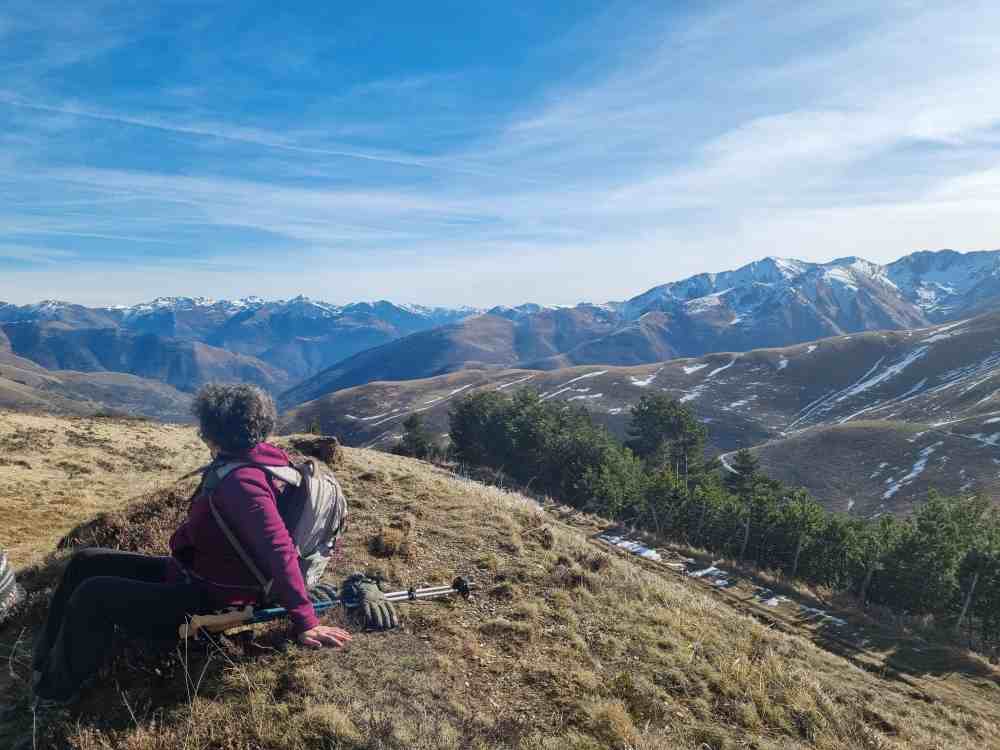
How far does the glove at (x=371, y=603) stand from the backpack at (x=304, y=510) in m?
0.96

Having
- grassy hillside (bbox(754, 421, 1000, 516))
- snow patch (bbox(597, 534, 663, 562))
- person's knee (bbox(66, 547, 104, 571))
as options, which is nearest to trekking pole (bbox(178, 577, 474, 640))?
person's knee (bbox(66, 547, 104, 571))

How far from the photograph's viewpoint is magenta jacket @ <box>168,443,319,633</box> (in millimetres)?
5164

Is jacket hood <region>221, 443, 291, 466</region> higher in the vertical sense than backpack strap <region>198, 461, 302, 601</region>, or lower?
higher

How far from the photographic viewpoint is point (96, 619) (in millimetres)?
5266

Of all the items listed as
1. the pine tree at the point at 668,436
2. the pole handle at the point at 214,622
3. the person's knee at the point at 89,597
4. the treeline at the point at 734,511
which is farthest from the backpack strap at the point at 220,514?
the pine tree at the point at 668,436

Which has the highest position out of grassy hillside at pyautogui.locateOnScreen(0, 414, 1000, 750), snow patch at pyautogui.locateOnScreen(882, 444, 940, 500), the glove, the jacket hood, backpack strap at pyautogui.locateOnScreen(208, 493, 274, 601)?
the jacket hood

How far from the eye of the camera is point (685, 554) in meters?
30.5

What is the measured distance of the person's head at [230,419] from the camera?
5.55 meters

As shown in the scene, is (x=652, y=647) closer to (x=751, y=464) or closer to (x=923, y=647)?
(x=923, y=647)

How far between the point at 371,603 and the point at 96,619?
123 inches

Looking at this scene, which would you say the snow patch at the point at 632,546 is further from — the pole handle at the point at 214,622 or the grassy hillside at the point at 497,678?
the pole handle at the point at 214,622

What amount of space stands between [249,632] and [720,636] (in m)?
7.79

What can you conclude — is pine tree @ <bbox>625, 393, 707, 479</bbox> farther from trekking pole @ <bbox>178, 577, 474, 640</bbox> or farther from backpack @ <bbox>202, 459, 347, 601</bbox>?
backpack @ <bbox>202, 459, 347, 601</bbox>

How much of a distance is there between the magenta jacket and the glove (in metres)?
1.91
